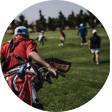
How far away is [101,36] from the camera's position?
3559 millimetres

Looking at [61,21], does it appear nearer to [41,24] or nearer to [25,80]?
[41,24]

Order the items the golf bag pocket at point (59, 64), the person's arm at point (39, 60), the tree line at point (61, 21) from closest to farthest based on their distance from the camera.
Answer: the person's arm at point (39, 60), the golf bag pocket at point (59, 64), the tree line at point (61, 21)

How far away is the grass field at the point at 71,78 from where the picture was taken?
2783 millimetres

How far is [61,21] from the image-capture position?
313 centimetres

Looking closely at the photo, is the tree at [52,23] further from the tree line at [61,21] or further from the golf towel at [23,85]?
the golf towel at [23,85]

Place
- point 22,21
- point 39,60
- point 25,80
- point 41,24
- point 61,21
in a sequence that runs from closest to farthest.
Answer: point 39,60 → point 25,80 → point 22,21 → point 41,24 → point 61,21

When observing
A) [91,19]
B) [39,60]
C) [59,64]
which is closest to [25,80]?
[39,60]

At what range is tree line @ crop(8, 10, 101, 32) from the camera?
2913 millimetres

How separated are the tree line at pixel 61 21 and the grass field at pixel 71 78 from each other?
0.16m

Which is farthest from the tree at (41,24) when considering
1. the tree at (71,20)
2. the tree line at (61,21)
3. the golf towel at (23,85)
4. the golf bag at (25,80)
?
the golf towel at (23,85)

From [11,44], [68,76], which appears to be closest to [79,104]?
[68,76]

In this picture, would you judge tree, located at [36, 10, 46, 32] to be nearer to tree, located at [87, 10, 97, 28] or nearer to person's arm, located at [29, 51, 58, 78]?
tree, located at [87, 10, 97, 28]

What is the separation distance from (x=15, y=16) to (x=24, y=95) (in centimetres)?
150

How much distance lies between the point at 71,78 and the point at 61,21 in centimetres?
122
